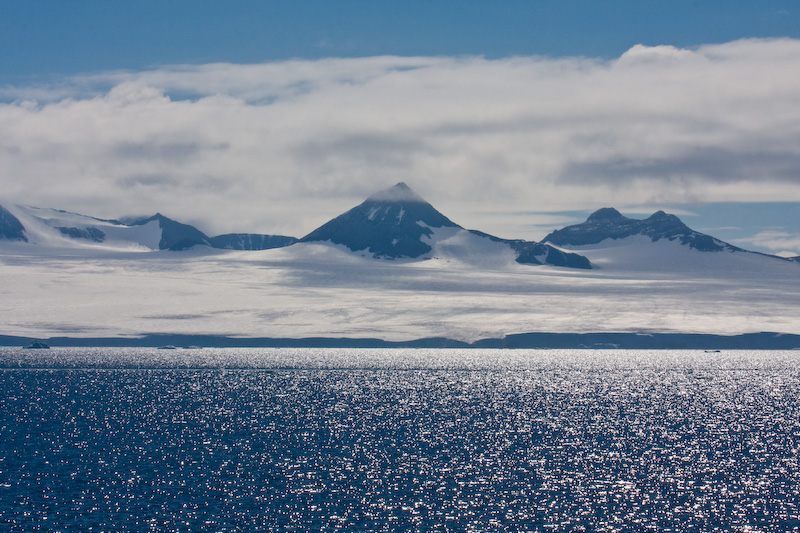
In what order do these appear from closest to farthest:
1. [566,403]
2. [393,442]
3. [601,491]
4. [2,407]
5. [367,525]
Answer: [367,525] → [601,491] → [393,442] → [2,407] → [566,403]

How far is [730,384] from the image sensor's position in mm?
184375

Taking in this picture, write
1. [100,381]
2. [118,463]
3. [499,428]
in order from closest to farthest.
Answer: [118,463], [499,428], [100,381]

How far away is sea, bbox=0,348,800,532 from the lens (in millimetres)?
58312

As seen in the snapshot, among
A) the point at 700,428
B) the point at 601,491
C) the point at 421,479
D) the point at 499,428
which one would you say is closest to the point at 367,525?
the point at 421,479

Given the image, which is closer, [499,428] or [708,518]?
[708,518]

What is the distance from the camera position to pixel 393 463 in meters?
78.4

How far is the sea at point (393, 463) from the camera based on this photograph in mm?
58312

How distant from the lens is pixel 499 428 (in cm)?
10406

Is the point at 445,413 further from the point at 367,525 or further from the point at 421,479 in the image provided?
the point at 367,525

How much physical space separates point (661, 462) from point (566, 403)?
58.5m

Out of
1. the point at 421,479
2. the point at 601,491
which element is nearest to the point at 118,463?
the point at 421,479

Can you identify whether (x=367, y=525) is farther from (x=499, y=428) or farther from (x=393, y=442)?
(x=499, y=428)

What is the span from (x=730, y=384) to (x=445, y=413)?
3567 inches

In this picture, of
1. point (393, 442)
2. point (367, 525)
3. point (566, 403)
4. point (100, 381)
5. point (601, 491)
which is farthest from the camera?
point (100, 381)
